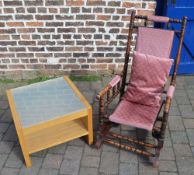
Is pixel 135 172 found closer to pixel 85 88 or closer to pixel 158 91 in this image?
pixel 158 91

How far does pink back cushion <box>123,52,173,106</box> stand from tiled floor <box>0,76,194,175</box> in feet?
1.56

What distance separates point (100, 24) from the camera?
12.5 feet

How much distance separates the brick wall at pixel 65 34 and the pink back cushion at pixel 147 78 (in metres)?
1.14

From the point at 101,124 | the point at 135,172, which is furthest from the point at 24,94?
the point at 135,172

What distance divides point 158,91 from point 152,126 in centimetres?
51

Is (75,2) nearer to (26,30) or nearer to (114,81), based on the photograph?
(26,30)

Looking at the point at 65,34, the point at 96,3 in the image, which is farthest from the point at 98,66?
the point at 96,3

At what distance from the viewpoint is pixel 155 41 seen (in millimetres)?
2828

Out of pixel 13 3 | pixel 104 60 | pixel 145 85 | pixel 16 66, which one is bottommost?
pixel 16 66

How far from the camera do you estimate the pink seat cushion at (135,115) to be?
259 cm

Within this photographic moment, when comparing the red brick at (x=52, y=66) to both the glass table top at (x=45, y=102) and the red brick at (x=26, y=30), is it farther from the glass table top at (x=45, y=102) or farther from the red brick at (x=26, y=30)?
the glass table top at (x=45, y=102)

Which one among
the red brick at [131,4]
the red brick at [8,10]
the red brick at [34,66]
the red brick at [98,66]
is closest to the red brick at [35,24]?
the red brick at [8,10]

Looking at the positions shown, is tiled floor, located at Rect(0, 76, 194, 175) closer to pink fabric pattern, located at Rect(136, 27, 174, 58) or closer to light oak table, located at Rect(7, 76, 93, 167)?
light oak table, located at Rect(7, 76, 93, 167)

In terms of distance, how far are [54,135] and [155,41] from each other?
4.89 feet
